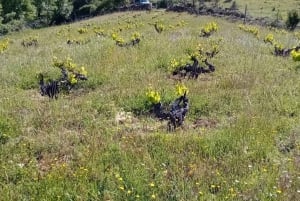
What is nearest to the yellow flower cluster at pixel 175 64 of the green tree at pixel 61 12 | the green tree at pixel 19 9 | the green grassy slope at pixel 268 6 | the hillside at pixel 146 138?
the hillside at pixel 146 138

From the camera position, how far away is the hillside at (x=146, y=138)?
4566 mm

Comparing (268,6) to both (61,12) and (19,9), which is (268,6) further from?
(19,9)

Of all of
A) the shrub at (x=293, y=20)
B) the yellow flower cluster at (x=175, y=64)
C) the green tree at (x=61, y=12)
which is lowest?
the green tree at (x=61, y=12)

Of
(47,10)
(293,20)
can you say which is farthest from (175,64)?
(47,10)

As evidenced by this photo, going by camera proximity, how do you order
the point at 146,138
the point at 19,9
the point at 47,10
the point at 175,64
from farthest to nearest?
1. the point at 47,10
2. the point at 19,9
3. the point at 175,64
4. the point at 146,138

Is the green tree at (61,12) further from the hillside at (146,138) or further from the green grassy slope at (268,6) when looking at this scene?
the hillside at (146,138)

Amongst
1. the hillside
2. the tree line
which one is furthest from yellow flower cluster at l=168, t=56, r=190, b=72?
the tree line

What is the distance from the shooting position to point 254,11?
45.8 meters

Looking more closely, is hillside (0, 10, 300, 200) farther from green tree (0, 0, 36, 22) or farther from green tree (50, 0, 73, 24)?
green tree (0, 0, 36, 22)

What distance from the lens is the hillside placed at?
4566 millimetres

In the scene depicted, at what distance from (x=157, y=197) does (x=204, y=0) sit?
52.6 metres

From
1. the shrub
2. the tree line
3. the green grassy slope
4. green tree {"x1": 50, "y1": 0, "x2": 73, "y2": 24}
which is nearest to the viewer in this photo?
the shrub

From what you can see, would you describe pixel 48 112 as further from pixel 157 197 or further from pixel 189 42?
pixel 189 42

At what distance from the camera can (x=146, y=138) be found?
5.95 m
